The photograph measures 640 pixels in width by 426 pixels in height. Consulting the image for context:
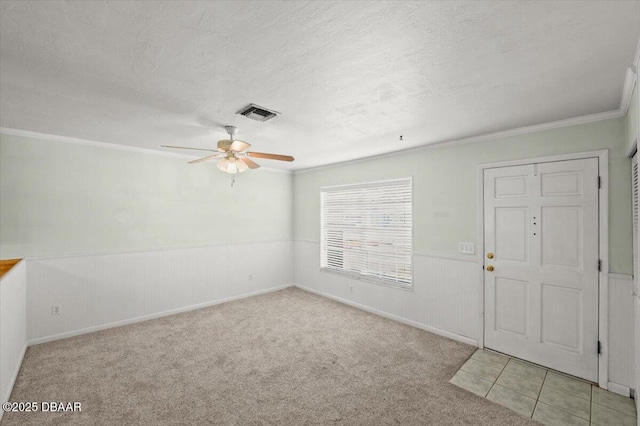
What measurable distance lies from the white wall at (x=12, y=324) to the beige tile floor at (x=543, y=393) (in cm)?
401

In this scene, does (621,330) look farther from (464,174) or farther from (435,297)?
(464,174)

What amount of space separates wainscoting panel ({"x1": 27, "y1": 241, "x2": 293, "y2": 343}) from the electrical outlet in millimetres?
3656

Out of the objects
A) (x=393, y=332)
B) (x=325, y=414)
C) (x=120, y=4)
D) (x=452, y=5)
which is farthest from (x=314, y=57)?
(x=393, y=332)

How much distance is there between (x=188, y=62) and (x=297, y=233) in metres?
4.62

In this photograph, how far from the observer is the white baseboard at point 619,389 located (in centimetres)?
250

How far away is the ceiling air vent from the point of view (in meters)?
2.56

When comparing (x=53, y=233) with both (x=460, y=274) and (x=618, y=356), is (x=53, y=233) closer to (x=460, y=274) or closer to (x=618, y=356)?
(x=460, y=274)

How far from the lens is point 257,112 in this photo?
2.66 meters

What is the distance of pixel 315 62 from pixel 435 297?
11.1 ft

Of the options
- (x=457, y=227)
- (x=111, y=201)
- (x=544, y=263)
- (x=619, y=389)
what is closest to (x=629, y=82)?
(x=544, y=263)

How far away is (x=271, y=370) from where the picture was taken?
2904 mm

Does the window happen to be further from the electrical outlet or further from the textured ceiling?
the textured ceiling

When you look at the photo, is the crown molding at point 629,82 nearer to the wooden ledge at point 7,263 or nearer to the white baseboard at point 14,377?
the white baseboard at point 14,377

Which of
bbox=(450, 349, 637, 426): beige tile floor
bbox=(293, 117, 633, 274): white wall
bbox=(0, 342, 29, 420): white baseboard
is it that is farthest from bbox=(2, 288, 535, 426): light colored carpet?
bbox=(293, 117, 633, 274): white wall
